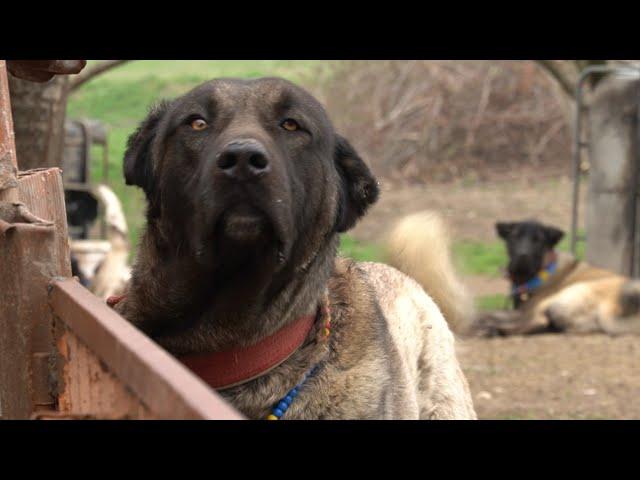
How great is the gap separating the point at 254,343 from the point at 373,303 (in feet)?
1.92

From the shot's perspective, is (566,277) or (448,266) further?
(566,277)

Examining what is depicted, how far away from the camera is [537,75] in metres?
23.5

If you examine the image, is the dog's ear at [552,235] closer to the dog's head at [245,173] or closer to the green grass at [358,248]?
the green grass at [358,248]

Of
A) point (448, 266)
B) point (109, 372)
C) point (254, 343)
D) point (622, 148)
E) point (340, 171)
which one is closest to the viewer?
point (109, 372)

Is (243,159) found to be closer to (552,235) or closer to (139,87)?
(552,235)

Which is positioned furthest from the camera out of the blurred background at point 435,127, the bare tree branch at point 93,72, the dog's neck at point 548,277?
the blurred background at point 435,127

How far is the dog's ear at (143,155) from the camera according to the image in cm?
370

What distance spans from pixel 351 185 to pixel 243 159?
85 cm

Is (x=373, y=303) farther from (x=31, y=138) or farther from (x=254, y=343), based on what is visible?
(x=31, y=138)

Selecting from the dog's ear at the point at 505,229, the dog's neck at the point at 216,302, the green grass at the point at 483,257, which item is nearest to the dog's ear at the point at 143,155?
the dog's neck at the point at 216,302

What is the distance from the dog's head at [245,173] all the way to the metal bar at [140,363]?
2.66 ft

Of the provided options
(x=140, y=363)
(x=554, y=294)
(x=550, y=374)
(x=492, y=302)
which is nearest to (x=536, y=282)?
(x=554, y=294)

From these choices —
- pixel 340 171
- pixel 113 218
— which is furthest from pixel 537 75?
pixel 340 171

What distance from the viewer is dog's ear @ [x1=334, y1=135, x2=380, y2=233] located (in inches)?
149
